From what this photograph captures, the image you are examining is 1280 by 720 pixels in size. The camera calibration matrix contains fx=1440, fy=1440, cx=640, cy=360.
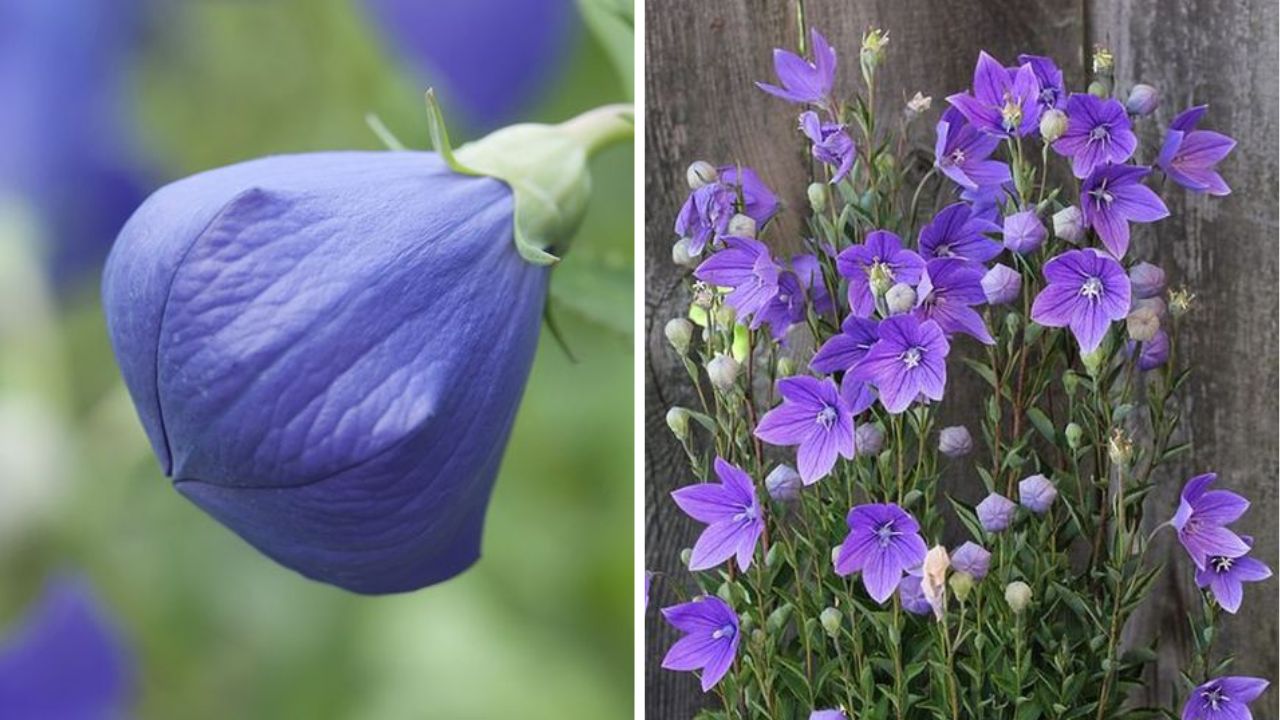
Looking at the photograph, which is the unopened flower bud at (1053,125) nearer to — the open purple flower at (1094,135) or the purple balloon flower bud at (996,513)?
the open purple flower at (1094,135)

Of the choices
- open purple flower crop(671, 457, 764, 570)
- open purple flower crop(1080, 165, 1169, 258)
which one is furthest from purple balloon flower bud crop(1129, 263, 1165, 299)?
open purple flower crop(671, 457, 764, 570)

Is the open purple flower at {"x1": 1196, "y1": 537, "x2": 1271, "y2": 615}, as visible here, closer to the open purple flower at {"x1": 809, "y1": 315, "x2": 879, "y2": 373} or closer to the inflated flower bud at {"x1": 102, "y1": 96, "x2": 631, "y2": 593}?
the open purple flower at {"x1": 809, "y1": 315, "x2": 879, "y2": 373}

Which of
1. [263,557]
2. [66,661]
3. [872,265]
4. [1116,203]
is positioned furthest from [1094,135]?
[66,661]

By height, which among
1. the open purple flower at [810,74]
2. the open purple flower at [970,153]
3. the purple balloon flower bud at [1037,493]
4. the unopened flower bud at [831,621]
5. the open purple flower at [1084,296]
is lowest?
the unopened flower bud at [831,621]

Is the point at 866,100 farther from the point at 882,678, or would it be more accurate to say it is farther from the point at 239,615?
the point at 239,615

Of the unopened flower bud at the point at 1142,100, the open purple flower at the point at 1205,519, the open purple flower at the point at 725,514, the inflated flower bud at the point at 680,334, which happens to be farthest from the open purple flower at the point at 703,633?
the unopened flower bud at the point at 1142,100

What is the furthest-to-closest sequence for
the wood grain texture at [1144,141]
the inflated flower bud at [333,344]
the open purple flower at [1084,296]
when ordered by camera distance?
the wood grain texture at [1144,141] < the open purple flower at [1084,296] < the inflated flower bud at [333,344]

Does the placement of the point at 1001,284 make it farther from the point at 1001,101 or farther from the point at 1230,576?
the point at 1230,576

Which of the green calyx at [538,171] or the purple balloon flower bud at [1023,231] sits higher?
the green calyx at [538,171]
